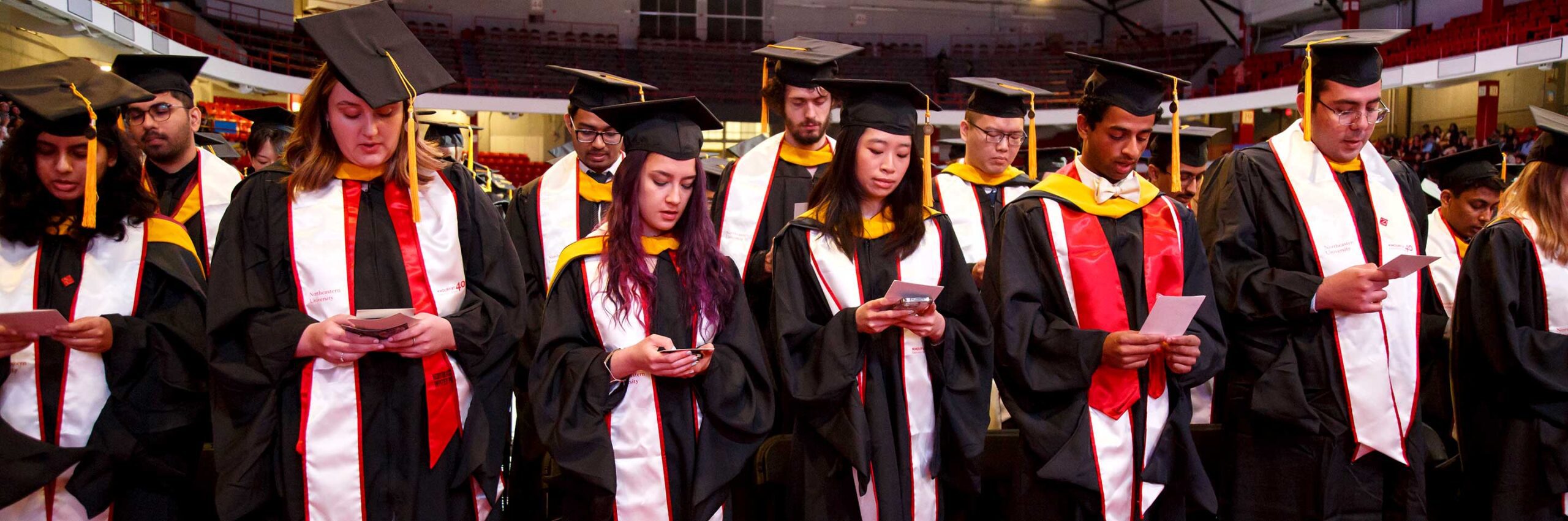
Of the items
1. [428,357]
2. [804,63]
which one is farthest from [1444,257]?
[428,357]

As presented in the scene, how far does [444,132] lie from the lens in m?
5.94

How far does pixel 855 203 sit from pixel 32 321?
2.07 metres

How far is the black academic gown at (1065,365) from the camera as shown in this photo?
2818 mm

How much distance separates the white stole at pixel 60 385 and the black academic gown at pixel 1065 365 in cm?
244

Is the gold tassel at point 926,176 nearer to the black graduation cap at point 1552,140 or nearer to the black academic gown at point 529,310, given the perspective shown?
the black academic gown at point 529,310

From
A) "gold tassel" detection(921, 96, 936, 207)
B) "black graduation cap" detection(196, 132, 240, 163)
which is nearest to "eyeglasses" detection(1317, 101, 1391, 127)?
"gold tassel" detection(921, 96, 936, 207)

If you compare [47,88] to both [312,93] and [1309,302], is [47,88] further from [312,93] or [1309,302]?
[1309,302]

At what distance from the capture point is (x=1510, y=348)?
10.6 feet

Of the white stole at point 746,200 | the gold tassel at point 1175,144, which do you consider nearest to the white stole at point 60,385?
the white stole at point 746,200

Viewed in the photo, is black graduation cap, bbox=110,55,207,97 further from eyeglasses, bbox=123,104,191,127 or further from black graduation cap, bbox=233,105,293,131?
black graduation cap, bbox=233,105,293,131

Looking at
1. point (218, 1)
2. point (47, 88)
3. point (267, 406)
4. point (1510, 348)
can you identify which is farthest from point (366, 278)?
point (218, 1)

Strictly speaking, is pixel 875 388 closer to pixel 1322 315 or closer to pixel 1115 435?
pixel 1115 435

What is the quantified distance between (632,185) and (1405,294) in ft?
7.99

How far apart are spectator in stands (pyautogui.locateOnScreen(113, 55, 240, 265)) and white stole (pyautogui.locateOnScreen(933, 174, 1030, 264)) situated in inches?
105
